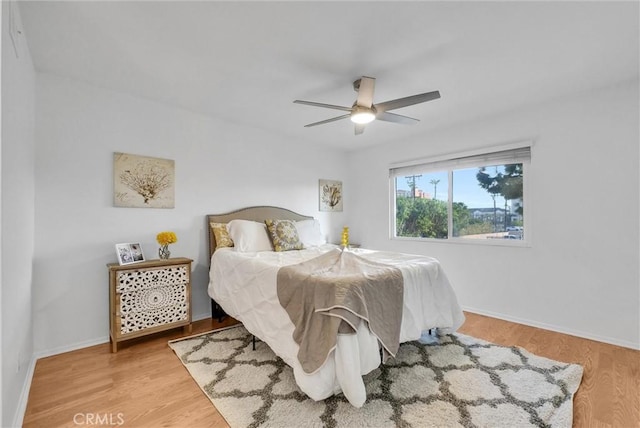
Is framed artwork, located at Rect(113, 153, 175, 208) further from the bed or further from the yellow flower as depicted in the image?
the bed

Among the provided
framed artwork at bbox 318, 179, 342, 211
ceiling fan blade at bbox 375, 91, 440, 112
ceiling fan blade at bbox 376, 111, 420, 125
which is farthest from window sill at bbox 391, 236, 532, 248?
ceiling fan blade at bbox 375, 91, 440, 112

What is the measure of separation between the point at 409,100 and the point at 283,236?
1.97 metres

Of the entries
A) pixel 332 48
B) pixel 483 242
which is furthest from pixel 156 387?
pixel 483 242

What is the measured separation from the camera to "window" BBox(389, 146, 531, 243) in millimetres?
3428

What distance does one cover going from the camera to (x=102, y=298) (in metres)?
2.75

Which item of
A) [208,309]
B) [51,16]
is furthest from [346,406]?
[51,16]

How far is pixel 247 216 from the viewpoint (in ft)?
12.3

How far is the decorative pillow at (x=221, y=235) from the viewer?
3.30m

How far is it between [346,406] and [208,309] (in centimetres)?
223

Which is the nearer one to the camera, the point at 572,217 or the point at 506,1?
the point at 506,1

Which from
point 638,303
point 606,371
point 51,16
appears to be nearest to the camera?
point 51,16

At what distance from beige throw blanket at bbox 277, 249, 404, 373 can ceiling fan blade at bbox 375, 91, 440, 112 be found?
1.29 metres

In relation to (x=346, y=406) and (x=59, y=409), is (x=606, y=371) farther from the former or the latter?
(x=59, y=409)

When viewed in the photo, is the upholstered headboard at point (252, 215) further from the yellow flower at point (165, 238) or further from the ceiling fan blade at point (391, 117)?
the ceiling fan blade at point (391, 117)
